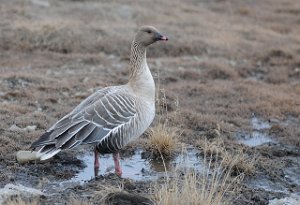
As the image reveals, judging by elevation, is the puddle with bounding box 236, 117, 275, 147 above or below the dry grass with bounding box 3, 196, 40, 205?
below

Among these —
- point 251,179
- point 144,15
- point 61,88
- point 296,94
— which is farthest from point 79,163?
point 144,15

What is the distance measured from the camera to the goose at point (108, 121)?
274 inches

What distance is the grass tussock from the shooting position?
862 centimetres

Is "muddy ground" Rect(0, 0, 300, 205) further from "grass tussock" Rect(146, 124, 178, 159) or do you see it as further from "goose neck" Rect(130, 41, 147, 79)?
"goose neck" Rect(130, 41, 147, 79)

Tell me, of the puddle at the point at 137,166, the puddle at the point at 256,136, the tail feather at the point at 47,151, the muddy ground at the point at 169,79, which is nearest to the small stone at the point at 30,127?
the muddy ground at the point at 169,79

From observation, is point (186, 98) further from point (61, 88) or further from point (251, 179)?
point (251, 179)

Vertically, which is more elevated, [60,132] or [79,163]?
[60,132]

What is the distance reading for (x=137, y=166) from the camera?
839 cm

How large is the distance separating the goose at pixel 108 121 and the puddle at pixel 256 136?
9.35 feet

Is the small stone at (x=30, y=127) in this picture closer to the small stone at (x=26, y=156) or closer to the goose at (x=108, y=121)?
the small stone at (x=26, y=156)

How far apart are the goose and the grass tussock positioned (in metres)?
0.96

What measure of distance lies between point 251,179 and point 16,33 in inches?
380

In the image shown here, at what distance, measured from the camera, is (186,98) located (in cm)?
1227

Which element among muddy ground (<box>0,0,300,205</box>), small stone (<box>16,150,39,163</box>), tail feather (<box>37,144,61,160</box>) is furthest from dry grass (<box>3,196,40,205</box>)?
small stone (<box>16,150,39,163</box>)
